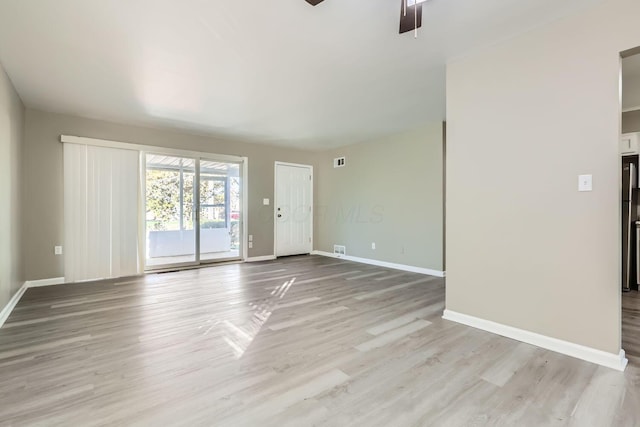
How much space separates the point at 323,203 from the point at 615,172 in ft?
17.2

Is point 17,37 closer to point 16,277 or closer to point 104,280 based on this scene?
point 16,277

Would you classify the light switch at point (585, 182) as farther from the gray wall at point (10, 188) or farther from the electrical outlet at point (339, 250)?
the gray wall at point (10, 188)

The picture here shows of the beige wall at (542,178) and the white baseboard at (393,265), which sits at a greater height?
the beige wall at (542,178)

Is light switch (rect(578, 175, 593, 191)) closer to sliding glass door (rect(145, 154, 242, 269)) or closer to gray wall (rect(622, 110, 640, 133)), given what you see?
gray wall (rect(622, 110, 640, 133))

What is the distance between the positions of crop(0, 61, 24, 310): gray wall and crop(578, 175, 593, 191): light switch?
15.7 feet

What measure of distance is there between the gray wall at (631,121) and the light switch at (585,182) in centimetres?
310

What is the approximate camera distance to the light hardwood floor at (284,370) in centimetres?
152

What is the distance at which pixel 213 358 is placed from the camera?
209 cm

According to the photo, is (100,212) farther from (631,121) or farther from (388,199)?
(631,121)

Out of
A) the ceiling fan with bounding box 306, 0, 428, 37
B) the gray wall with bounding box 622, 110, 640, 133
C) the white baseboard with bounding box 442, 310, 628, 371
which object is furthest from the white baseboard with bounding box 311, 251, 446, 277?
the ceiling fan with bounding box 306, 0, 428, 37

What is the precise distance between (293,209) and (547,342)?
5052mm

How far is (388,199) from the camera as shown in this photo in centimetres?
538

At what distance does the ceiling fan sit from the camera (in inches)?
75.9

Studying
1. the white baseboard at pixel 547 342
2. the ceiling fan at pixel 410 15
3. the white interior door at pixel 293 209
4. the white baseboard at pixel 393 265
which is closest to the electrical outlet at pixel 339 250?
the white baseboard at pixel 393 265
